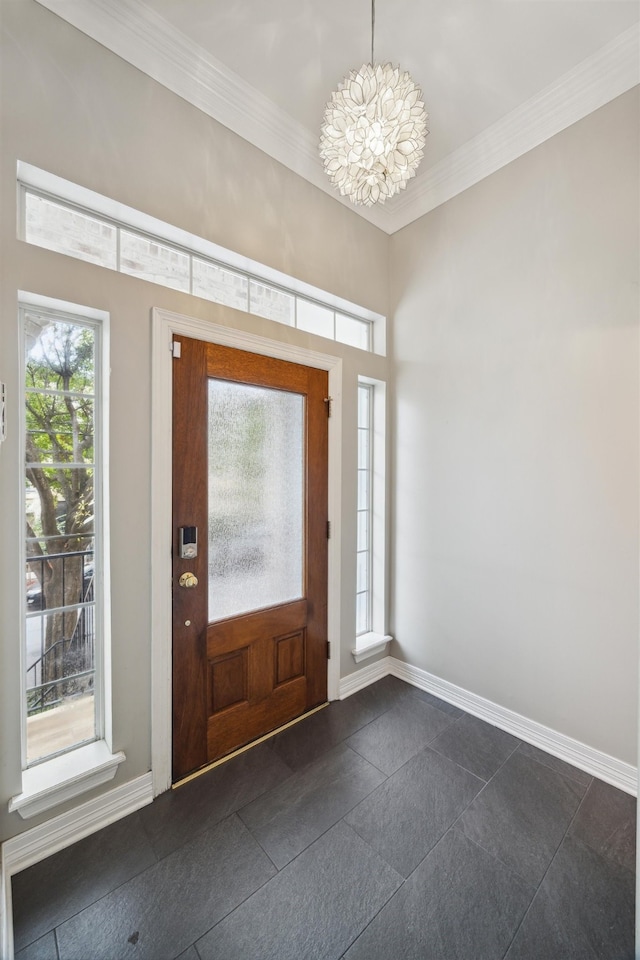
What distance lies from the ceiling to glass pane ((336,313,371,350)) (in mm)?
917

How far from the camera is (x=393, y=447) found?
2.77 m

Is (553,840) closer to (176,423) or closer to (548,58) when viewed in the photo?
(176,423)

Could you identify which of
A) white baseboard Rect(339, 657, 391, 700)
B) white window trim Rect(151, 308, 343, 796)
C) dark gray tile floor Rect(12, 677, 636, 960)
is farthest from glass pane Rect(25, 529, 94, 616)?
white baseboard Rect(339, 657, 391, 700)

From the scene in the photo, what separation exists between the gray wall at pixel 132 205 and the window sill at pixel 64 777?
2.0 inches

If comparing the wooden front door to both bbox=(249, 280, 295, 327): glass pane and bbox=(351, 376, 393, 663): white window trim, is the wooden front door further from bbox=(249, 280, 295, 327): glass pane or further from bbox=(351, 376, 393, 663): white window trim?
bbox=(351, 376, 393, 663): white window trim

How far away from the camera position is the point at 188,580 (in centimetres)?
180

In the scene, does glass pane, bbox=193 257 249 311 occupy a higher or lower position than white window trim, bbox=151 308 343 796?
higher

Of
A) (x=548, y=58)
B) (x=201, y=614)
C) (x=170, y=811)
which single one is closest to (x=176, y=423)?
(x=201, y=614)

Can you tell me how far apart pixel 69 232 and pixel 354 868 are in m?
2.78

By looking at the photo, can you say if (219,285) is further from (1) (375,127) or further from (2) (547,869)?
(2) (547,869)

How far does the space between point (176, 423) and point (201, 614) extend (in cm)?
94

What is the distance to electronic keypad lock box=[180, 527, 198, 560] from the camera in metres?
1.79

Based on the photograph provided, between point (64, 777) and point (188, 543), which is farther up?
point (188, 543)

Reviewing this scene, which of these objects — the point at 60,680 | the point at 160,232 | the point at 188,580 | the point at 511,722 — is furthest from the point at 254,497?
the point at 511,722
